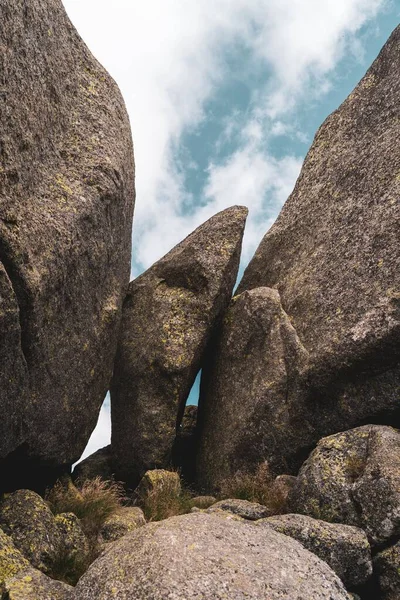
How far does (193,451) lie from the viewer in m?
19.6

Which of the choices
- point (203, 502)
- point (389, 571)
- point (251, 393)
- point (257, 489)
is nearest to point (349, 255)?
point (251, 393)

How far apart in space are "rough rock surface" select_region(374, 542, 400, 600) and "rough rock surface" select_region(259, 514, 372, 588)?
0.99 feet

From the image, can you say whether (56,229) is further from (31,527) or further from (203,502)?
(203,502)

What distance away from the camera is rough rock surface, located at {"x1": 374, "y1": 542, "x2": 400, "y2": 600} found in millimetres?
10688

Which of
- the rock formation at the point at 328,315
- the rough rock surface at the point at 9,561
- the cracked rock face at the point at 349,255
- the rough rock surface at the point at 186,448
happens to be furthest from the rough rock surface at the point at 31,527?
the cracked rock face at the point at 349,255

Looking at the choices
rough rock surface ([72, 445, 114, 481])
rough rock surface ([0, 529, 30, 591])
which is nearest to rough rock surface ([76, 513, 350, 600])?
rough rock surface ([0, 529, 30, 591])

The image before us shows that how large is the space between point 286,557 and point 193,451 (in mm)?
11226

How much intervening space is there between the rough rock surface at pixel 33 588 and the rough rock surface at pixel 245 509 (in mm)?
4504

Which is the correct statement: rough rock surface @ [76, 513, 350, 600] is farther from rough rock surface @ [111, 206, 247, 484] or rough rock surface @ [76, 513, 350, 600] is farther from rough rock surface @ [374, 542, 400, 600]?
rough rock surface @ [111, 206, 247, 484]

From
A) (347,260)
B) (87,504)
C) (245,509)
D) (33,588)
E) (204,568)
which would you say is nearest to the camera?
(204,568)

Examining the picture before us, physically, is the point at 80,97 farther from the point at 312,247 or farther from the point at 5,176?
the point at 312,247

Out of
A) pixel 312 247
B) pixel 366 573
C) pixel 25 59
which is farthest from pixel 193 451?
pixel 25 59

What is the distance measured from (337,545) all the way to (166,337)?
30.6ft

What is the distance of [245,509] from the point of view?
13.1 m
